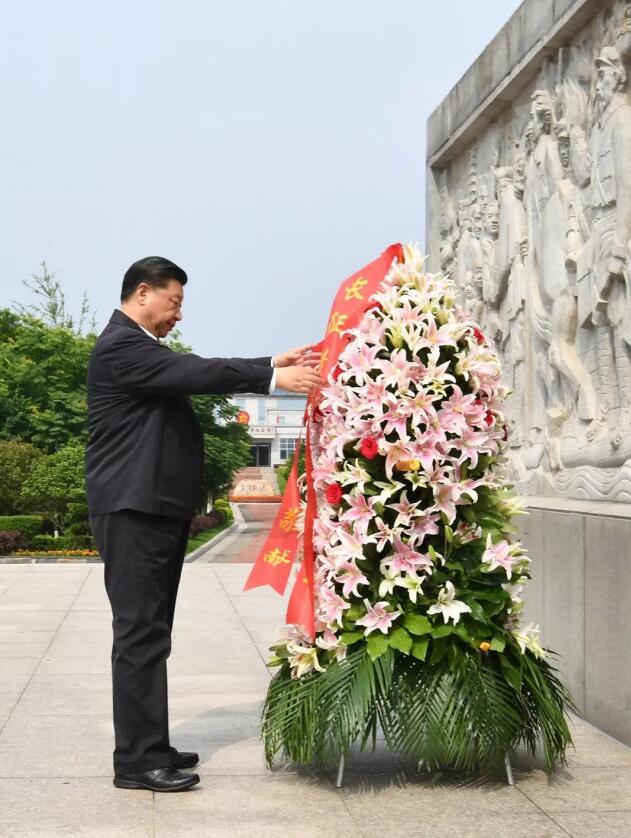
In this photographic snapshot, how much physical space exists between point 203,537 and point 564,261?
67.0 feet

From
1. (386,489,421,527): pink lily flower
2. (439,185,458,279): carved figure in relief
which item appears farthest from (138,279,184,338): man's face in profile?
(439,185,458,279): carved figure in relief

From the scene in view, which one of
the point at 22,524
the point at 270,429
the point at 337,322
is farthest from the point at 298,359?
the point at 270,429

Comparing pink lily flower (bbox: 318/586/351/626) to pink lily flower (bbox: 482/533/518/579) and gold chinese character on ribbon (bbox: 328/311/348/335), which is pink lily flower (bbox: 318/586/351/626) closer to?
pink lily flower (bbox: 482/533/518/579)

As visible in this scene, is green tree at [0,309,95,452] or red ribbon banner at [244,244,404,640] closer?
red ribbon banner at [244,244,404,640]

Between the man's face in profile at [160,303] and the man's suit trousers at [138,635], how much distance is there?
0.76m

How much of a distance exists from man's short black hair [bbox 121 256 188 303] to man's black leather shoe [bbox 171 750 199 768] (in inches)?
69.3

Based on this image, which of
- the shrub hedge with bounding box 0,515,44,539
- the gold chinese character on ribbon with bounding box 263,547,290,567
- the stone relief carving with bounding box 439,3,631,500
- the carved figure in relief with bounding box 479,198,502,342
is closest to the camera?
the gold chinese character on ribbon with bounding box 263,547,290,567

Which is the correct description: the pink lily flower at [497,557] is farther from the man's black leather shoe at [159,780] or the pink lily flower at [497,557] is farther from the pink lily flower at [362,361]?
the man's black leather shoe at [159,780]

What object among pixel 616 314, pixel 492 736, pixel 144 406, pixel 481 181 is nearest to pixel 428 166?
pixel 481 181

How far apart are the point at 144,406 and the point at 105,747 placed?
4.94ft

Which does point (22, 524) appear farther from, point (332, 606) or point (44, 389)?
point (332, 606)

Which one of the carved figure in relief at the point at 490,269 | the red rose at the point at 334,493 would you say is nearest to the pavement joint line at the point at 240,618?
the red rose at the point at 334,493

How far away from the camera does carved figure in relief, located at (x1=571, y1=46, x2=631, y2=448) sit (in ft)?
17.5

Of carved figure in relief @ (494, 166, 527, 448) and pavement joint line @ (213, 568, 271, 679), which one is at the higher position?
carved figure in relief @ (494, 166, 527, 448)
